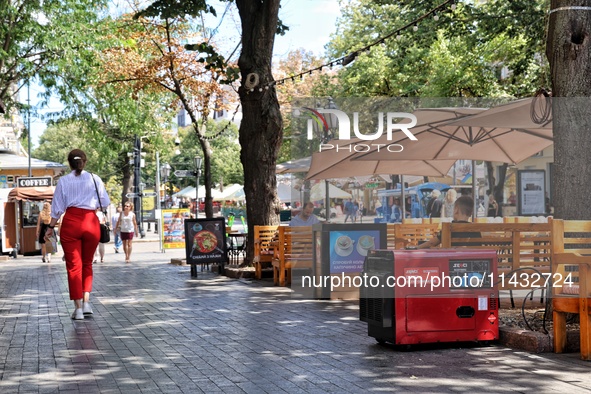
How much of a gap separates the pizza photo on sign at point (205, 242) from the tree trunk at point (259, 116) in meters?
0.99

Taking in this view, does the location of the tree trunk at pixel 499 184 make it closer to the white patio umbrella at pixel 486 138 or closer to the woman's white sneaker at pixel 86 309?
the white patio umbrella at pixel 486 138

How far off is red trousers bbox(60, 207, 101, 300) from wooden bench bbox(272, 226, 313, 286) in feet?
10.0

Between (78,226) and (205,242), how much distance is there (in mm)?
7298

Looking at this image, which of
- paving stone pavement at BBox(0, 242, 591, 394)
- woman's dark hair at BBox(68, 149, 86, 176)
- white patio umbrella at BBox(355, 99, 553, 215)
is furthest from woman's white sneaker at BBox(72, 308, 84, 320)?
white patio umbrella at BBox(355, 99, 553, 215)

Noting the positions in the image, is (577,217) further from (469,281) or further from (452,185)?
(452,185)

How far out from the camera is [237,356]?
789cm

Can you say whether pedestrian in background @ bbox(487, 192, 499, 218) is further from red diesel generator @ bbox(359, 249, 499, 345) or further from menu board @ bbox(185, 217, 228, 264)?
menu board @ bbox(185, 217, 228, 264)

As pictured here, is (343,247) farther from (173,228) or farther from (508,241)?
(173,228)

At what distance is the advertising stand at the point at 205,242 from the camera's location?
1784 centimetres

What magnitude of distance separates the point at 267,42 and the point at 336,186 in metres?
6.58

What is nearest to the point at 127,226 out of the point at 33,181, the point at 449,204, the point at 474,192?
the point at 33,181

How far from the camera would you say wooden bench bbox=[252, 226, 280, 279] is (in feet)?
53.0

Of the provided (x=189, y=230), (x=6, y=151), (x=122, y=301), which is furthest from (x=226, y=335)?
(x=6, y=151)

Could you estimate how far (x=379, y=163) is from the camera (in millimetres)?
11344
